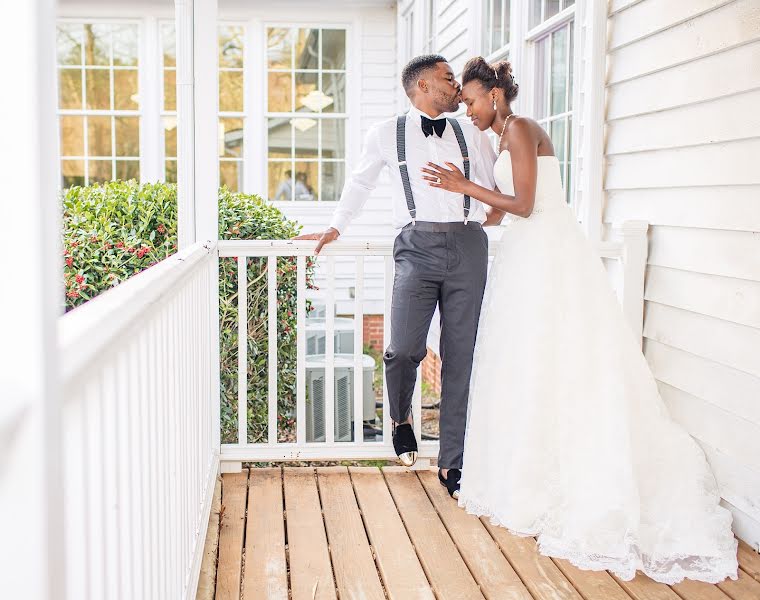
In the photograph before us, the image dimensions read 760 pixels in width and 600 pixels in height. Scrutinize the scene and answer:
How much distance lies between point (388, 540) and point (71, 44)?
8740 mm

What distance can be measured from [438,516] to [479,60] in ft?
5.64

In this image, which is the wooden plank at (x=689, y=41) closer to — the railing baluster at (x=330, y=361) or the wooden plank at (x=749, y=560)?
→ the railing baluster at (x=330, y=361)

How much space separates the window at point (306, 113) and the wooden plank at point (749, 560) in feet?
22.9

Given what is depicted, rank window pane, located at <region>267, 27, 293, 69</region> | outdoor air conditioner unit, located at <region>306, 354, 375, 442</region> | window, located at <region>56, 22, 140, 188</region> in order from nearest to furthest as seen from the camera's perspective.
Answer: outdoor air conditioner unit, located at <region>306, 354, 375, 442</region> < window pane, located at <region>267, 27, 293, 69</region> < window, located at <region>56, 22, 140, 188</region>

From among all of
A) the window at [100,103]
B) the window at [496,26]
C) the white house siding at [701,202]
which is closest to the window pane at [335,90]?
the window at [100,103]

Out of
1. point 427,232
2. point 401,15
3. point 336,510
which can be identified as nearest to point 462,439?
point 336,510

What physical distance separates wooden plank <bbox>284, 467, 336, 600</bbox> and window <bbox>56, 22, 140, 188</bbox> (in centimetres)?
644

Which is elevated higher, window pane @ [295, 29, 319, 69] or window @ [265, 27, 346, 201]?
window pane @ [295, 29, 319, 69]

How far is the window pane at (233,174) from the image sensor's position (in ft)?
31.1

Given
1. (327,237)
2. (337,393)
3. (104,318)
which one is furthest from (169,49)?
(104,318)

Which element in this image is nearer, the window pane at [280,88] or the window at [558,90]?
the window at [558,90]

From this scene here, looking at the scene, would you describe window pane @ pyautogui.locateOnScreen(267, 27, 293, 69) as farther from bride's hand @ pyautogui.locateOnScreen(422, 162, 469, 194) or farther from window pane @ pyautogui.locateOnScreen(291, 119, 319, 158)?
bride's hand @ pyautogui.locateOnScreen(422, 162, 469, 194)

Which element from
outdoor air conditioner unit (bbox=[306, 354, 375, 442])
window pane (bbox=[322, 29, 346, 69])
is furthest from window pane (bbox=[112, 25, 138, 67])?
outdoor air conditioner unit (bbox=[306, 354, 375, 442])

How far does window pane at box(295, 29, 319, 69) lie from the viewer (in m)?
9.47
